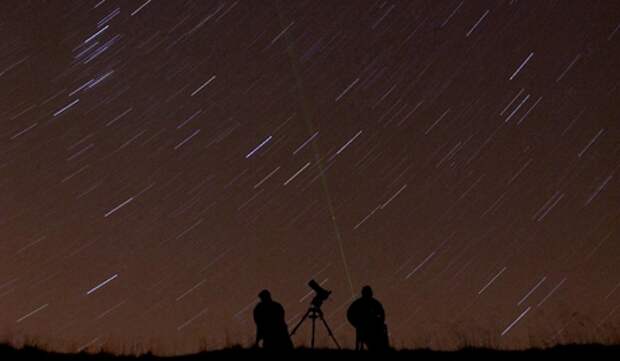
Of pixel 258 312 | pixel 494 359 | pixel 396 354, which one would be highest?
pixel 258 312

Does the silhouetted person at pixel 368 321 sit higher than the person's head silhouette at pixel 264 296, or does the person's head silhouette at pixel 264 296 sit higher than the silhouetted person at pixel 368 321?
the person's head silhouette at pixel 264 296

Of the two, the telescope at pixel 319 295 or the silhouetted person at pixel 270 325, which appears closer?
the silhouetted person at pixel 270 325

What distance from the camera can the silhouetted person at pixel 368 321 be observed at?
12672 millimetres

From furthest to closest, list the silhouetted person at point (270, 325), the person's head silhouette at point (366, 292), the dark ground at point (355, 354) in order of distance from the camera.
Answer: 1. the person's head silhouette at point (366, 292)
2. the silhouetted person at point (270, 325)
3. the dark ground at point (355, 354)

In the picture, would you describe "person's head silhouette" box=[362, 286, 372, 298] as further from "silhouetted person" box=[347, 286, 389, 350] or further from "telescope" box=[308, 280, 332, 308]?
"telescope" box=[308, 280, 332, 308]

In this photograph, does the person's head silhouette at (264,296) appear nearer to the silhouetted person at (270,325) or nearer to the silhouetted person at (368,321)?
the silhouetted person at (270,325)

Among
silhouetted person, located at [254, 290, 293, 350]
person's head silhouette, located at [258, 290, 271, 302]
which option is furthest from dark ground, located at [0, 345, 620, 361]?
person's head silhouette, located at [258, 290, 271, 302]

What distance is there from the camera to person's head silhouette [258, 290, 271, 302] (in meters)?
13.1

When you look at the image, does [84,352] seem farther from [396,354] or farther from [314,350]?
[396,354]

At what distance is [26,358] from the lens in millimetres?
12320

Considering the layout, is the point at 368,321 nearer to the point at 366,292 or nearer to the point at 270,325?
the point at 366,292

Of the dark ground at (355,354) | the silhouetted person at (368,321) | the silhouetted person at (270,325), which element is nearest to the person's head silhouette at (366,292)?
the silhouetted person at (368,321)

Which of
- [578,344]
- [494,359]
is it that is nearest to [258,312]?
[494,359]

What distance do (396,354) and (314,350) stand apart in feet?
4.26
